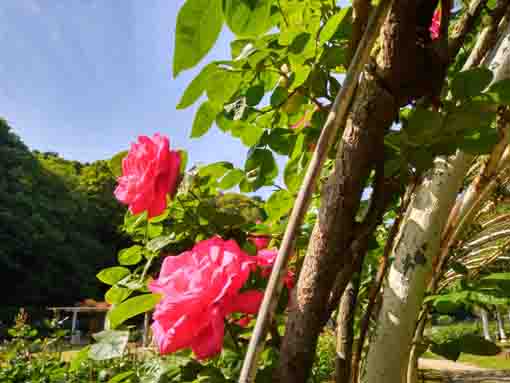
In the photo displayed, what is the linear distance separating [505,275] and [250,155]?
0.38 m

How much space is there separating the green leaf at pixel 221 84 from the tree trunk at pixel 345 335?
299mm

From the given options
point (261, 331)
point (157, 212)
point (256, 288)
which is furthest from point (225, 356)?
point (261, 331)

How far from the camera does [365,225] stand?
0.38 m

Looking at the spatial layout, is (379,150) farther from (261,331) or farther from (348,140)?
(261,331)

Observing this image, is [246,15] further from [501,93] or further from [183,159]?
[183,159]

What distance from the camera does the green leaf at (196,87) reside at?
1.45 feet

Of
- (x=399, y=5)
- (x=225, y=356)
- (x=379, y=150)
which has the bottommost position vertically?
(x=225, y=356)

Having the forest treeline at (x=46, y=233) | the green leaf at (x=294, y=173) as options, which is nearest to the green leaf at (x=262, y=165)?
the green leaf at (x=294, y=173)

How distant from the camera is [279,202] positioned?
2.02ft

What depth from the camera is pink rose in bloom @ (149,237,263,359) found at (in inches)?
14.7

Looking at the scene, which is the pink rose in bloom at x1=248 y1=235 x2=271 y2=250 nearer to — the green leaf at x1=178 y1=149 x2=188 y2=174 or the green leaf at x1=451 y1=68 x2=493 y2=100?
the green leaf at x1=178 y1=149 x2=188 y2=174

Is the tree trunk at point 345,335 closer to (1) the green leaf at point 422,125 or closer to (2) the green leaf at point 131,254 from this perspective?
(1) the green leaf at point 422,125

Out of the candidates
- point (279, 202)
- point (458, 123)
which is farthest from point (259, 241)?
point (458, 123)

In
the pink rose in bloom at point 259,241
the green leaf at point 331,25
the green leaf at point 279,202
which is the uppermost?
the green leaf at point 331,25
